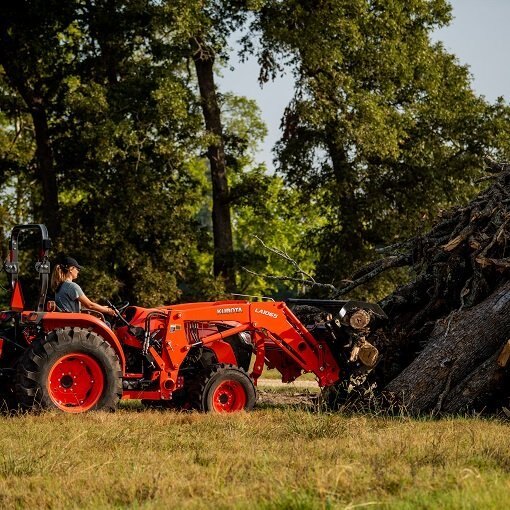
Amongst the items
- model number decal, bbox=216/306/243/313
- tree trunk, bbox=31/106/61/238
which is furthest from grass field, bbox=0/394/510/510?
tree trunk, bbox=31/106/61/238

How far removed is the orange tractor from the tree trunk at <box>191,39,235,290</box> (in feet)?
56.6

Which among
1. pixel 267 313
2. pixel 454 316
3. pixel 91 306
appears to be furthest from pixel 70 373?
pixel 454 316

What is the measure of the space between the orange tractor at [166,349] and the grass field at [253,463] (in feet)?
2.48

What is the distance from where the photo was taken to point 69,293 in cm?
1258

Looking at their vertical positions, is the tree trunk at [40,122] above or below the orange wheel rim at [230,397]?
above

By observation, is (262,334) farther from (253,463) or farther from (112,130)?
(112,130)

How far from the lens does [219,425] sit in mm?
10867

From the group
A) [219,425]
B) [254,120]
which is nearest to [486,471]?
[219,425]

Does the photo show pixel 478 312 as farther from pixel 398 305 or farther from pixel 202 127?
pixel 202 127

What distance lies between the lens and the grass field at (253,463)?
6.73 metres

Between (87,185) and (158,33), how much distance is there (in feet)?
16.1

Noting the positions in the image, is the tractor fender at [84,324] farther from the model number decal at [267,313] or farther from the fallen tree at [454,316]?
the fallen tree at [454,316]

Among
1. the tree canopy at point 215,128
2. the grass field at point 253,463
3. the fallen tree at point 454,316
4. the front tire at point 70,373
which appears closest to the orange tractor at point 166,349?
the front tire at point 70,373

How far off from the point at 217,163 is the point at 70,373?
66.0 feet
